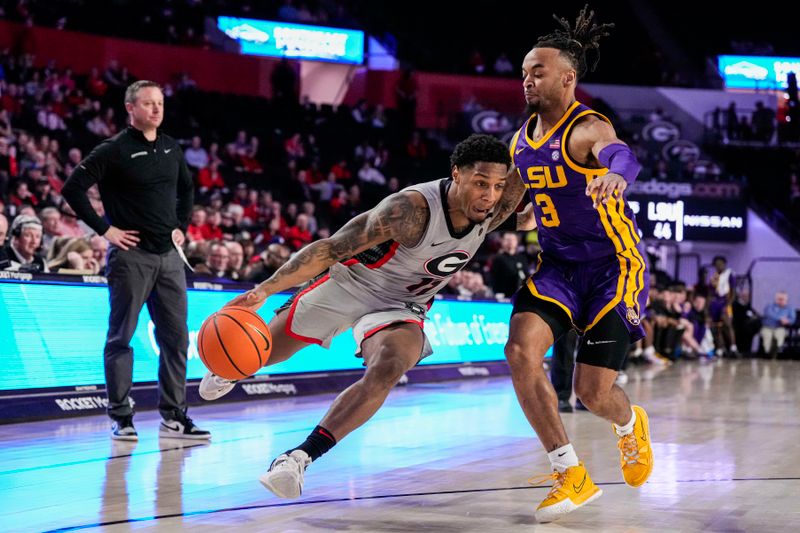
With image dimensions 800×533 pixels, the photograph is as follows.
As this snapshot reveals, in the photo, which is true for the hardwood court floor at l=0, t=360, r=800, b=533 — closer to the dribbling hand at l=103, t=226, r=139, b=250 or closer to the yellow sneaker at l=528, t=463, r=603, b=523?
the yellow sneaker at l=528, t=463, r=603, b=523

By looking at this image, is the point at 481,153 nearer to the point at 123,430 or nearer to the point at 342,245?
the point at 342,245

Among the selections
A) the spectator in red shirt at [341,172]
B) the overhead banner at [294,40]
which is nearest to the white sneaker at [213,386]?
the spectator in red shirt at [341,172]

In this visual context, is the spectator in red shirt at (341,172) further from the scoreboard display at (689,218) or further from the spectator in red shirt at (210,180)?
the scoreboard display at (689,218)

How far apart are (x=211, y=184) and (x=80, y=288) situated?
9.42m

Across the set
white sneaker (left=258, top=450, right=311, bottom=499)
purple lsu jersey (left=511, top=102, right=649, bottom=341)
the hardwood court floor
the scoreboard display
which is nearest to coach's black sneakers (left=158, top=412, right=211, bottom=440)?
the hardwood court floor

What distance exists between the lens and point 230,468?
548 centimetres

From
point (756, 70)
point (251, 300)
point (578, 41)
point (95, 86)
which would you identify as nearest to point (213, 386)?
point (251, 300)

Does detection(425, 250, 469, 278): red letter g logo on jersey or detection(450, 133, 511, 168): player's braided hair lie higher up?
detection(450, 133, 511, 168): player's braided hair

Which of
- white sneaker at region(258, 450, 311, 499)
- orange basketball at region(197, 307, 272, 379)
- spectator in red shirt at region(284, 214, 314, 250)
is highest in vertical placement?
spectator in red shirt at region(284, 214, 314, 250)

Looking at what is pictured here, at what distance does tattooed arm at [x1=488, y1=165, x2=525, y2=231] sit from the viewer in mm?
4934

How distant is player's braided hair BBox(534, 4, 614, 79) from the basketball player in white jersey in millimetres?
568

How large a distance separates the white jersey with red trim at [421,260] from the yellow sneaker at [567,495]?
1.14 meters

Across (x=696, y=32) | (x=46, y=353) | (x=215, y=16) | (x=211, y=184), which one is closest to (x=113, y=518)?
(x=46, y=353)

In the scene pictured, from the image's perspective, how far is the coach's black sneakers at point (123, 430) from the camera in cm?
635
